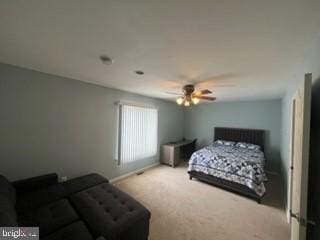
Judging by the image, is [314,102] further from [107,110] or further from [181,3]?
[107,110]

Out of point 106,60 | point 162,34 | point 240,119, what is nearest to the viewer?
point 162,34

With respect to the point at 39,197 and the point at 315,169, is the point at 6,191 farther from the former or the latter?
the point at 315,169

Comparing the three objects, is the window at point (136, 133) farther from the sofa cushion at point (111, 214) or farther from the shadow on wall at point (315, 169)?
the shadow on wall at point (315, 169)

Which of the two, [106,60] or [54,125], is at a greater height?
[106,60]

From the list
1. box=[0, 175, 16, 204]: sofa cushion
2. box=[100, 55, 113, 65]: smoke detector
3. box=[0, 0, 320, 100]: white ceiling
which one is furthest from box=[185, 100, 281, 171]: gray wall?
box=[0, 175, 16, 204]: sofa cushion

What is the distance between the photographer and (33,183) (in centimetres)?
223

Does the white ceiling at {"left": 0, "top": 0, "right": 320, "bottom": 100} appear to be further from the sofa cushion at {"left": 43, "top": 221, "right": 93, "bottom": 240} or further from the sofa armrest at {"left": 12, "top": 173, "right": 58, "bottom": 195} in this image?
the sofa cushion at {"left": 43, "top": 221, "right": 93, "bottom": 240}

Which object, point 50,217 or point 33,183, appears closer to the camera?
point 50,217

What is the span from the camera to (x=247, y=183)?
10.00ft

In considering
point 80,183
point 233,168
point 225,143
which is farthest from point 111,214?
point 225,143

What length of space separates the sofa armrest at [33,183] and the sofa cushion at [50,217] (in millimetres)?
585

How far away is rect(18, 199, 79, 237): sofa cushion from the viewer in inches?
61.1

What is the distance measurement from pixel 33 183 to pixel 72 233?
128 centimetres

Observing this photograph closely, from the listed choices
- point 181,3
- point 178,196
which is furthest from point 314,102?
point 178,196
